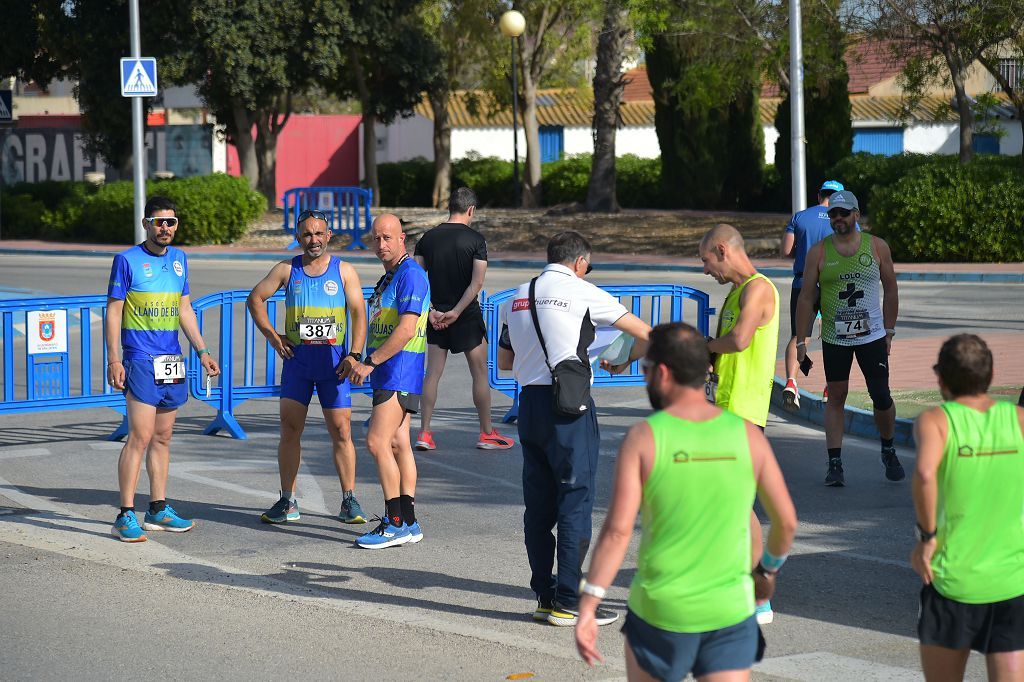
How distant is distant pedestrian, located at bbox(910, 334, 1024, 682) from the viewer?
404 cm

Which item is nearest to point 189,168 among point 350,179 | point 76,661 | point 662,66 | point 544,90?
point 350,179

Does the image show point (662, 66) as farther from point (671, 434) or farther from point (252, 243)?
point (671, 434)

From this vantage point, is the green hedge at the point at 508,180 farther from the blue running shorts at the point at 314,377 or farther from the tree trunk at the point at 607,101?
the blue running shorts at the point at 314,377

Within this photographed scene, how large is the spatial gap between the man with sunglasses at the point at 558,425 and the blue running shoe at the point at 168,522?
249 centimetres

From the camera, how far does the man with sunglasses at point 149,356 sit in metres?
7.65

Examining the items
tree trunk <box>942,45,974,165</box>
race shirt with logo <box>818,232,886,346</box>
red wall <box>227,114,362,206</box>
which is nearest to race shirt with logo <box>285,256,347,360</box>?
race shirt with logo <box>818,232,886,346</box>

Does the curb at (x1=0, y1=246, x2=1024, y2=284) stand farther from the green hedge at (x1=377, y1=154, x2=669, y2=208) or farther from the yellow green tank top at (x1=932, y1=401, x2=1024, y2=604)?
the yellow green tank top at (x1=932, y1=401, x2=1024, y2=604)

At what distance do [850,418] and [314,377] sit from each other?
15.9 ft

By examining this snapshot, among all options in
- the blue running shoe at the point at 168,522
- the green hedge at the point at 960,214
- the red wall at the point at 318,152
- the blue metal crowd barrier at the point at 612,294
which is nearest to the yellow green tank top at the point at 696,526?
the blue running shoe at the point at 168,522

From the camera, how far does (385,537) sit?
24.3ft

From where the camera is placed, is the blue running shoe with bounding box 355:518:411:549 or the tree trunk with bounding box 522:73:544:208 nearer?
the blue running shoe with bounding box 355:518:411:549

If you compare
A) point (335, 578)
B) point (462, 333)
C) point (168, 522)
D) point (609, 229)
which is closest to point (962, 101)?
point (609, 229)

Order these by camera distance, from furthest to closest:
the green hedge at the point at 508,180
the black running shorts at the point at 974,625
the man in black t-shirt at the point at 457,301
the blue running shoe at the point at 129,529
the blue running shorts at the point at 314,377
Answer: the green hedge at the point at 508,180 → the man in black t-shirt at the point at 457,301 → the blue running shorts at the point at 314,377 → the blue running shoe at the point at 129,529 → the black running shorts at the point at 974,625

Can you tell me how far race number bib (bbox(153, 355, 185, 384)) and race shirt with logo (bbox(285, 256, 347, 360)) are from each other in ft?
2.16
